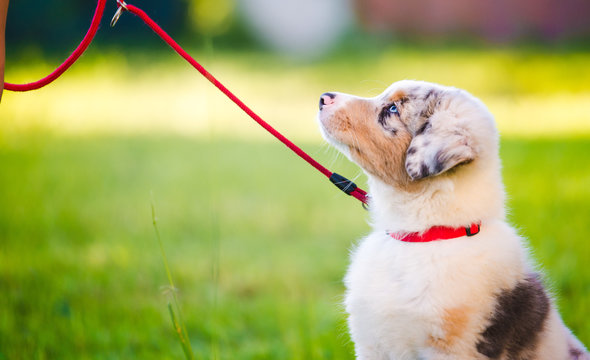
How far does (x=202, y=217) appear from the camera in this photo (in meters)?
6.58

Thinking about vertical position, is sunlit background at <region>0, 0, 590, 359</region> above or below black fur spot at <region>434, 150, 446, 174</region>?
below

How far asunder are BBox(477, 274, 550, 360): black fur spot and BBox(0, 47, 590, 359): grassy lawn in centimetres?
60

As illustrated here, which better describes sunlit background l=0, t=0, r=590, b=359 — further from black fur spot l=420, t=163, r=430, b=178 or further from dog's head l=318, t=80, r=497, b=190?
black fur spot l=420, t=163, r=430, b=178

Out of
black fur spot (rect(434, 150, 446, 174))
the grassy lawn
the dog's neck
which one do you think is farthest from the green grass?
black fur spot (rect(434, 150, 446, 174))

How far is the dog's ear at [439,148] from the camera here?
239 cm

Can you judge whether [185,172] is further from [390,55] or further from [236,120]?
[390,55]

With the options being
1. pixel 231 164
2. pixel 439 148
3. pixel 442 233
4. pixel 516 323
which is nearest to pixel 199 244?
pixel 231 164

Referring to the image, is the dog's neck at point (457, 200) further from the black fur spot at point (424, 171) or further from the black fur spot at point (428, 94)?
the black fur spot at point (428, 94)

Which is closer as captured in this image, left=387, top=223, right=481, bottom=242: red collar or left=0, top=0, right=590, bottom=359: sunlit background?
left=387, top=223, right=481, bottom=242: red collar

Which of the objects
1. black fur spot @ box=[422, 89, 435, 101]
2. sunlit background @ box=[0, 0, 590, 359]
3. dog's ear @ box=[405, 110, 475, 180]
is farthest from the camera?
sunlit background @ box=[0, 0, 590, 359]

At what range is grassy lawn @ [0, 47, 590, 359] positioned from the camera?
3.87 meters

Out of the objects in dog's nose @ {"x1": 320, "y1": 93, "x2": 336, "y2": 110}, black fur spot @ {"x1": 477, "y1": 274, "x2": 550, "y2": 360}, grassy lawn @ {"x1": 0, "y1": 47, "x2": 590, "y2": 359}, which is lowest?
grassy lawn @ {"x1": 0, "y1": 47, "x2": 590, "y2": 359}

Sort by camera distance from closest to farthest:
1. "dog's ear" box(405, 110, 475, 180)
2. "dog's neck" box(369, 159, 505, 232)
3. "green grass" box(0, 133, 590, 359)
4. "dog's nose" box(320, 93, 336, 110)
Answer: "dog's ear" box(405, 110, 475, 180) < "dog's neck" box(369, 159, 505, 232) < "dog's nose" box(320, 93, 336, 110) < "green grass" box(0, 133, 590, 359)

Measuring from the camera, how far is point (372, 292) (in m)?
2.49
